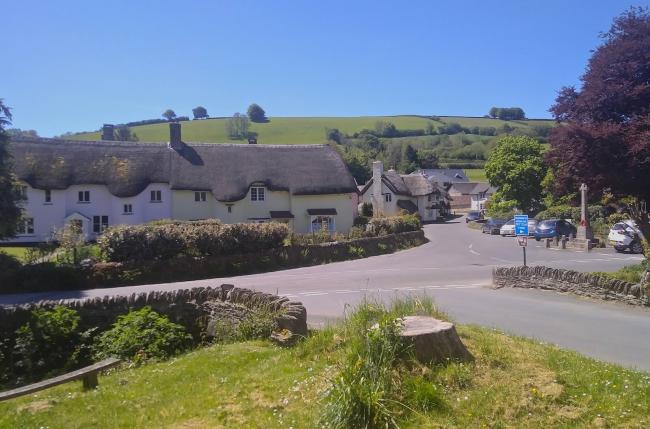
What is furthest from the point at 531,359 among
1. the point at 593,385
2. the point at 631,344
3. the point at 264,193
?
the point at 264,193

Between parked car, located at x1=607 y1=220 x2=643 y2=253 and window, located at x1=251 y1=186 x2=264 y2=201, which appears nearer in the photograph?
parked car, located at x1=607 y1=220 x2=643 y2=253

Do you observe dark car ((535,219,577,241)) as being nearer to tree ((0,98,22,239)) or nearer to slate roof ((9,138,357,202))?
slate roof ((9,138,357,202))

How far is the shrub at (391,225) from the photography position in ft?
127

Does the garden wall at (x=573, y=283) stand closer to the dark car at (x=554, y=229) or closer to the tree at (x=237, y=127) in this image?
the dark car at (x=554, y=229)

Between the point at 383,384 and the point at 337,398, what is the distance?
0.52m

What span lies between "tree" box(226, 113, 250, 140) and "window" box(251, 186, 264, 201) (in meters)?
60.6

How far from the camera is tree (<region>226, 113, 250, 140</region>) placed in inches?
4122

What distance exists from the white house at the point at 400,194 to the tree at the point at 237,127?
39878 mm

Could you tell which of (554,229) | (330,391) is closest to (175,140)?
(554,229)

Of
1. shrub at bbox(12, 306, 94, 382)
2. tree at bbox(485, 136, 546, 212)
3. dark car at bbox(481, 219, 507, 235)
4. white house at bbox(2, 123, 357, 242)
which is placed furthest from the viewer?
tree at bbox(485, 136, 546, 212)

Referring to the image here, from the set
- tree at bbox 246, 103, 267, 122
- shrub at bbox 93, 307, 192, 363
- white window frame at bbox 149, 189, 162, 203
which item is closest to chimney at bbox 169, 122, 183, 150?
white window frame at bbox 149, 189, 162, 203

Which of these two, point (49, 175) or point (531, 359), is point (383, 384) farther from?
point (49, 175)

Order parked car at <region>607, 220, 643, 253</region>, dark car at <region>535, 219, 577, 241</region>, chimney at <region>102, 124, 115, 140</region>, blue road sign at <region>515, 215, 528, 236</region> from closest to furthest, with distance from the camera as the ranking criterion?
blue road sign at <region>515, 215, 528, 236</region>
parked car at <region>607, 220, 643, 253</region>
dark car at <region>535, 219, 577, 241</region>
chimney at <region>102, 124, 115, 140</region>

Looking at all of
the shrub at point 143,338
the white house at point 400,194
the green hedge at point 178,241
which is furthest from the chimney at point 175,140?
the shrub at point 143,338
